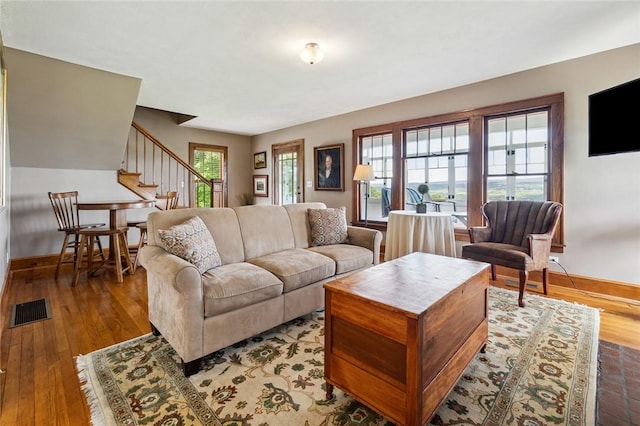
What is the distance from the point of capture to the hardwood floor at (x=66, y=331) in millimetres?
1514

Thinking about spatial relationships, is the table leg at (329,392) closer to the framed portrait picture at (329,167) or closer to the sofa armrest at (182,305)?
the sofa armrest at (182,305)

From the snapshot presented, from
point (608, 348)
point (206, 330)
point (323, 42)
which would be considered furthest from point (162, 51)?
point (608, 348)

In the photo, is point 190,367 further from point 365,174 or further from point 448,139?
point 448,139

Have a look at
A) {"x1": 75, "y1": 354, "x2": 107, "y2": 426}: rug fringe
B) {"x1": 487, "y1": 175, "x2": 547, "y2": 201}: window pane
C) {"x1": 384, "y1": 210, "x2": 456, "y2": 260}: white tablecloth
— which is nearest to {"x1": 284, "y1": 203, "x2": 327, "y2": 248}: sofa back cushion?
{"x1": 384, "y1": 210, "x2": 456, "y2": 260}: white tablecloth

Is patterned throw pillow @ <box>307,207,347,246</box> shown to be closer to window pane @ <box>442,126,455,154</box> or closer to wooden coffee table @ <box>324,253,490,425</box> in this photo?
wooden coffee table @ <box>324,253,490,425</box>

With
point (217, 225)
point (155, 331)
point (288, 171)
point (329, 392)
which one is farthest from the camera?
point (288, 171)

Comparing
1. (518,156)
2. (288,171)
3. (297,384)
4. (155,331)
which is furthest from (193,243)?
(288,171)

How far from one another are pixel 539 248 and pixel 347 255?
187cm

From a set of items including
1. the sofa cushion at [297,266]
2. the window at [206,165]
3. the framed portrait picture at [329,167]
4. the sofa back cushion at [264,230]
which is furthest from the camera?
the window at [206,165]

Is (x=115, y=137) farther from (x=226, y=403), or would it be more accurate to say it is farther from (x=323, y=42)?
(x=226, y=403)

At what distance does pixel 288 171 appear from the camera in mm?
6719

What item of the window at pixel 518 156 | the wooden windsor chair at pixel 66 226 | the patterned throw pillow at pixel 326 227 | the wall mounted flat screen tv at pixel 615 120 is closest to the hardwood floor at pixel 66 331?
the wooden windsor chair at pixel 66 226

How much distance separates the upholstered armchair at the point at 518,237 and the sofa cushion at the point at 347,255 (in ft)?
3.73

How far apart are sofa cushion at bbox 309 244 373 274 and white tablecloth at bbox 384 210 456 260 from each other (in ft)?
2.80
